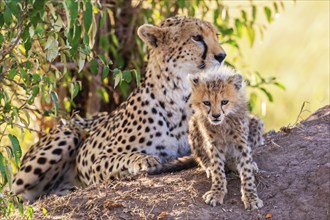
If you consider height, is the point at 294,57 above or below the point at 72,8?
below

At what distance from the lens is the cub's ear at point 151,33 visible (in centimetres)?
661

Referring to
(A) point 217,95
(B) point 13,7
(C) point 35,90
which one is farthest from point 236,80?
(B) point 13,7

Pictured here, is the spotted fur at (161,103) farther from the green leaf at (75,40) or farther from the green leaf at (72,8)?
the green leaf at (72,8)

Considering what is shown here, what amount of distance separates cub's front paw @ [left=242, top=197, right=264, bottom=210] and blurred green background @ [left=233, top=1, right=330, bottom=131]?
15.4 feet

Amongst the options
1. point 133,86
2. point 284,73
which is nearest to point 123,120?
point 133,86

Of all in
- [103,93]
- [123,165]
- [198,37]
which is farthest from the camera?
[103,93]

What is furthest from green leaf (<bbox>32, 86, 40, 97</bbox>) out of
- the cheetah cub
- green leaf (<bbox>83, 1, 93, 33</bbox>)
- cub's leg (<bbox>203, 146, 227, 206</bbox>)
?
cub's leg (<bbox>203, 146, 227, 206</bbox>)

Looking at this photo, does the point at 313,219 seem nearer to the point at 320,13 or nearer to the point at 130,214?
the point at 130,214

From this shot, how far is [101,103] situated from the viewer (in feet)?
27.3

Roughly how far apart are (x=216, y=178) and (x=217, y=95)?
16.4 inches

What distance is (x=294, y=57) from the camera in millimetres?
11586

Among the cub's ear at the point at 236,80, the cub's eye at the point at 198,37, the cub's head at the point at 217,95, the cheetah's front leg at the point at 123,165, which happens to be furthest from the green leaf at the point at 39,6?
the cub's eye at the point at 198,37

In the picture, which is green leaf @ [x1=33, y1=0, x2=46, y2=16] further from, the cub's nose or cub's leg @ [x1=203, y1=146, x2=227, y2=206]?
the cub's nose

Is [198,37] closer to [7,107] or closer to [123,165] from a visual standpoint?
[123,165]
